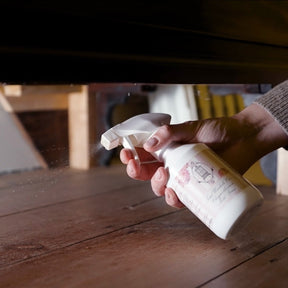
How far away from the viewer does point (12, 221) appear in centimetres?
66

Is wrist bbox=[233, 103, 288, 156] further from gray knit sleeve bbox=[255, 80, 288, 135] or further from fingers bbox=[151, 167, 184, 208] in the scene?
Answer: fingers bbox=[151, 167, 184, 208]

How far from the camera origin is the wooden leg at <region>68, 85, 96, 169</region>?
4.10 ft

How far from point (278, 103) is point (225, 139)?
91mm

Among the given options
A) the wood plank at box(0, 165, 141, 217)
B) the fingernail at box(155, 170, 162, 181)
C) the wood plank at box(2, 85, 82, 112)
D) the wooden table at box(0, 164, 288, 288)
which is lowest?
the wood plank at box(0, 165, 141, 217)

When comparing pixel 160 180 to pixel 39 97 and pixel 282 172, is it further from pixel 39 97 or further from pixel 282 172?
pixel 39 97

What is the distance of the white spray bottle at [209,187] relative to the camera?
440mm

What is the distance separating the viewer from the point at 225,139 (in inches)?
23.2

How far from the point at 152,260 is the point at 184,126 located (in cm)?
17

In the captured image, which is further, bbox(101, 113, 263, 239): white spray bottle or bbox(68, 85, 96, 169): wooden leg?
bbox(68, 85, 96, 169): wooden leg

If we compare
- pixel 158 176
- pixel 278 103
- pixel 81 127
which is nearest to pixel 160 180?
pixel 158 176

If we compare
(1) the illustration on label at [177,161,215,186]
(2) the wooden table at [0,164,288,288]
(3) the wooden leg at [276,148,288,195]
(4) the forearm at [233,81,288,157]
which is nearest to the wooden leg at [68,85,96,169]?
(2) the wooden table at [0,164,288,288]

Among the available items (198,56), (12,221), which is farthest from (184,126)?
(12,221)

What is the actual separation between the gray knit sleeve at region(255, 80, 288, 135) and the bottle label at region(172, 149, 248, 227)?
150 millimetres

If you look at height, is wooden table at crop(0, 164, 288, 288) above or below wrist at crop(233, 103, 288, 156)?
below
